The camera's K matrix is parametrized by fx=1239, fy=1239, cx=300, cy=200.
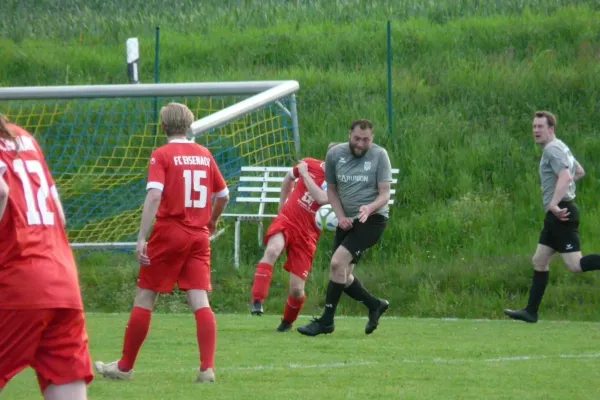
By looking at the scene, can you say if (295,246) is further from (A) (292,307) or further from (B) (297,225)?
(A) (292,307)

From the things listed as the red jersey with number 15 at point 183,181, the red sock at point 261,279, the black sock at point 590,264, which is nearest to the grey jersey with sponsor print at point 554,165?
the black sock at point 590,264

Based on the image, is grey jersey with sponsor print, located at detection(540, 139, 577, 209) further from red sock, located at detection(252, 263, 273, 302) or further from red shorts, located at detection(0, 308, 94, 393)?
red shorts, located at detection(0, 308, 94, 393)

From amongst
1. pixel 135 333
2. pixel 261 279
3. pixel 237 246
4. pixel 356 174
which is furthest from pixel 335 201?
pixel 237 246

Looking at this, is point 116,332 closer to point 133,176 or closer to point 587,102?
point 133,176

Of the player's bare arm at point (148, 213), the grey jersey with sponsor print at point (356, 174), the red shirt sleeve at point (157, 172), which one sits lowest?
the grey jersey with sponsor print at point (356, 174)

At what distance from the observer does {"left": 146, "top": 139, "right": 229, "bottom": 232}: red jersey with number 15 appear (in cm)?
741

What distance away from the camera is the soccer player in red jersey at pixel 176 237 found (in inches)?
290

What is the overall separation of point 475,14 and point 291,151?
7.36 meters

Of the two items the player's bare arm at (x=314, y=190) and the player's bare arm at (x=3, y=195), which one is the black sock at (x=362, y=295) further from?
the player's bare arm at (x=3, y=195)

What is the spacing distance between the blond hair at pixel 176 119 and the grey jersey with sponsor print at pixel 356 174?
9.85 ft

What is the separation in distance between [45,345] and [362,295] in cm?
612

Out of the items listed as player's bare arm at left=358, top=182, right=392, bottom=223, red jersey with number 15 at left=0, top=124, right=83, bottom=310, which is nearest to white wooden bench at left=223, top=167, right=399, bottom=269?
player's bare arm at left=358, top=182, right=392, bottom=223

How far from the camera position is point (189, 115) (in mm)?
7496

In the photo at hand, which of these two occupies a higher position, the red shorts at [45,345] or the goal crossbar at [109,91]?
the red shorts at [45,345]
